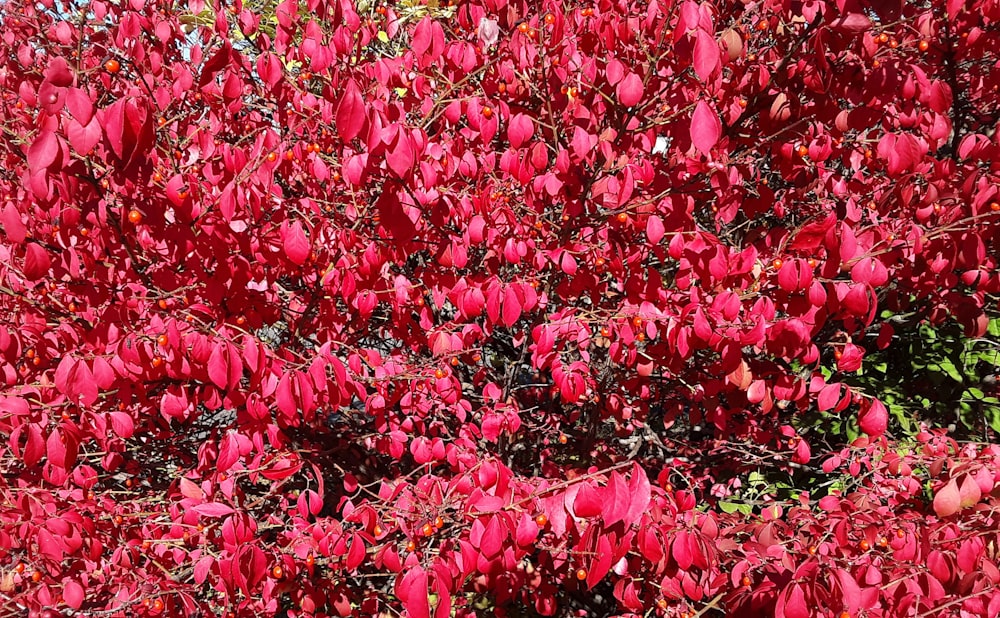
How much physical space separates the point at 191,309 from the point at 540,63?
1.38 metres

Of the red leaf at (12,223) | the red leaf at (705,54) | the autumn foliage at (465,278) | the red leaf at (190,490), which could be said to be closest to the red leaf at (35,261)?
the autumn foliage at (465,278)

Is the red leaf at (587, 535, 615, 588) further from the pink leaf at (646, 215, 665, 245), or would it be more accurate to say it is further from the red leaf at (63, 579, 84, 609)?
the red leaf at (63, 579, 84, 609)

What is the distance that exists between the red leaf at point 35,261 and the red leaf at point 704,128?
1724mm

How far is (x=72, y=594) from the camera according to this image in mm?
A: 2109

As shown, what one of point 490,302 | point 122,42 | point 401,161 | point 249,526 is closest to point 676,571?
point 490,302

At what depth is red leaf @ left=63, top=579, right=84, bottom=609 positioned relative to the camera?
210 centimetres

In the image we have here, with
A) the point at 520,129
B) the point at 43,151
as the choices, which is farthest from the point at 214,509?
the point at 520,129

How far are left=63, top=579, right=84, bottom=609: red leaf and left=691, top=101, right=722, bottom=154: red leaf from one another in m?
2.31

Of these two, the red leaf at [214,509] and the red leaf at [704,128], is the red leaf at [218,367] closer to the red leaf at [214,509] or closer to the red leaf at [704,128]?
the red leaf at [214,509]

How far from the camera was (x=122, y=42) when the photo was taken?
218 centimetres

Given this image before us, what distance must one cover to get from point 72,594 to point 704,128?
238cm

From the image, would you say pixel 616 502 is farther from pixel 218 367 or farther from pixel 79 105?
pixel 79 105

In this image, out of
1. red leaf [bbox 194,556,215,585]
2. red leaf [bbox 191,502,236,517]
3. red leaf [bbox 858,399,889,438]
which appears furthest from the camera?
red leaf [bbox 858,399,889,438]

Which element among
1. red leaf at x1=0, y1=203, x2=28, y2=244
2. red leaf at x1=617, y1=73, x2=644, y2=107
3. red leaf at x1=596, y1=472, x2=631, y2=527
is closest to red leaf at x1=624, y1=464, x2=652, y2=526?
red leaf at x1=596, y1=472, x2=631, y2=527
